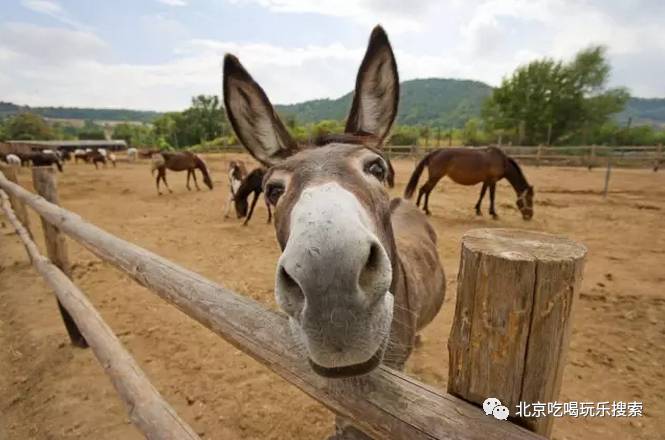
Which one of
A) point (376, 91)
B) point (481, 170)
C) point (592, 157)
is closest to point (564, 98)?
point (592, 157)

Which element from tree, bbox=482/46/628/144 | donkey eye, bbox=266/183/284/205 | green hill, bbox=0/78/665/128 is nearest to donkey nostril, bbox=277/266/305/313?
donkey eye, bbox=266/183/284/205

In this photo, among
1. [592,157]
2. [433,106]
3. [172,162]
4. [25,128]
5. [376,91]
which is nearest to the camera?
[376,91]

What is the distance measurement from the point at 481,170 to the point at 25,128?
91.2 m

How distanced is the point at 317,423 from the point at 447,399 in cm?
253

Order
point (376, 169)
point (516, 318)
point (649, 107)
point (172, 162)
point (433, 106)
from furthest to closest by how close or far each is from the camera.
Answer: point (649, 107), point (433, 106), point (172, 162), point (376, 169), point (516, 318)

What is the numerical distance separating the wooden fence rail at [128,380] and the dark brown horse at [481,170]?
775 cm

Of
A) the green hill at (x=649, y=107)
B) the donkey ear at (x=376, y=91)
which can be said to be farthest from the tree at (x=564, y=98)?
the green hill at (x=649, y=107)

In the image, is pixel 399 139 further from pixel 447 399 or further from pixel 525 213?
pixel 447 399

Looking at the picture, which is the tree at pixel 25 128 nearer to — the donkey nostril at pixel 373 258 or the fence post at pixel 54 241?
the fence post at pixel 54 241

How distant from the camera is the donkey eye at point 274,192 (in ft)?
5.51

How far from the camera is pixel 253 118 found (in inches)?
84.9

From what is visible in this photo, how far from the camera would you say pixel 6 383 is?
3592mm

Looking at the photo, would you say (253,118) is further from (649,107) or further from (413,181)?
(649,107)

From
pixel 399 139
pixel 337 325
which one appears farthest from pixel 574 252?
pixel 399 139
